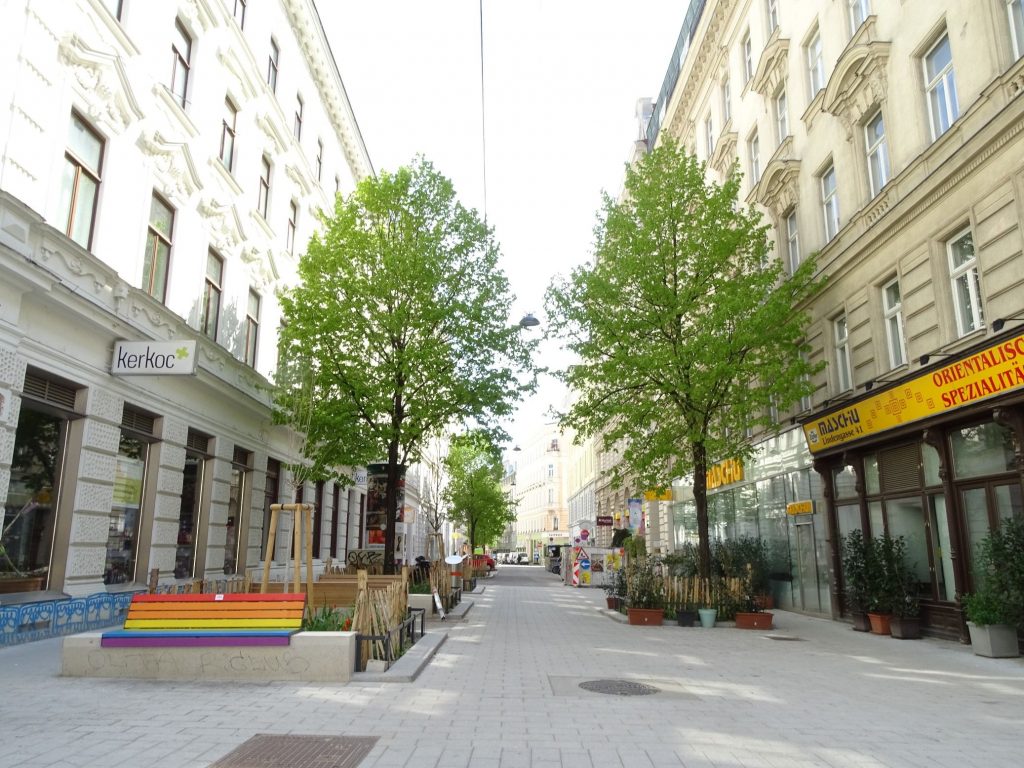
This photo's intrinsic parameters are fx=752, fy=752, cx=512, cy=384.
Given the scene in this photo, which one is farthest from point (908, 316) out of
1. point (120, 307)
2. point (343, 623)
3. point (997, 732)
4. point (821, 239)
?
point (120, 307)

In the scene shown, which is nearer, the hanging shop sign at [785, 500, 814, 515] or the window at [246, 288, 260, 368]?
the hanging shop sign at [785, 500, 814, 515]

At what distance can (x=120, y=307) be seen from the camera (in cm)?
1249

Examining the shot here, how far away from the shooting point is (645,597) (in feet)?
56.4

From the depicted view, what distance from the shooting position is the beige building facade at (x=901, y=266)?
11.8 meters

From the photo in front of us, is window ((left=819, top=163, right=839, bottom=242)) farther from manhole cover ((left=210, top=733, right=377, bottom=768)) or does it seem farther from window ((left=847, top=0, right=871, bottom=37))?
manhole cover ((left=210, top=733, right=377, bottom=768))

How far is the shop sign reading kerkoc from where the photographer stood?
479 inches

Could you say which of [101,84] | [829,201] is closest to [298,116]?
[101,84]

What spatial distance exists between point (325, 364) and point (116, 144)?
22.9ft

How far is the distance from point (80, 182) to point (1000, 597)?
15.4m

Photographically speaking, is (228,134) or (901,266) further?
(228,134)

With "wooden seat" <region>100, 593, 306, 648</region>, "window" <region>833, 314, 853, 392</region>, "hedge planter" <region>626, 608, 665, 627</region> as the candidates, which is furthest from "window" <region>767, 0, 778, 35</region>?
"wooden seat" <region>100, 593, 306, 648</region>

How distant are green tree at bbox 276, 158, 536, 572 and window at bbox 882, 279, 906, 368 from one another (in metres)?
8.58

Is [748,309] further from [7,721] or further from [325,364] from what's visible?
[7,721]

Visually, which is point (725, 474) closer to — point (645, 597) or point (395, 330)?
point (645, 597)
